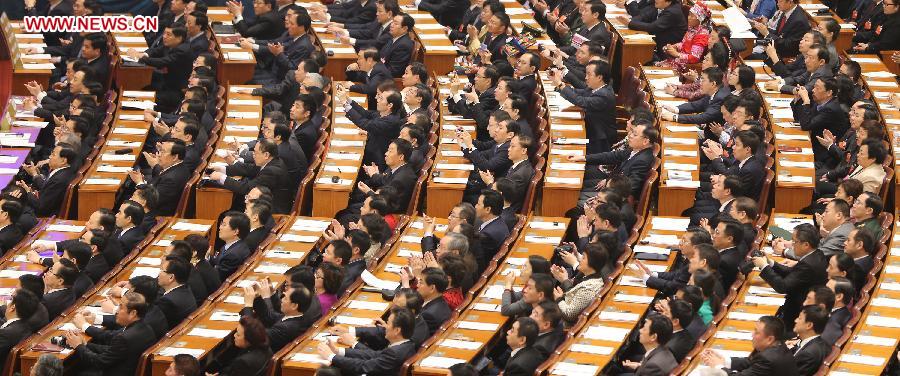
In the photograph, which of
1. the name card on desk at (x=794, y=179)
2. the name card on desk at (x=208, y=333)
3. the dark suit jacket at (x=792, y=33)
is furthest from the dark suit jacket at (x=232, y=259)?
the dark suit jacket at (x=792, y=33)

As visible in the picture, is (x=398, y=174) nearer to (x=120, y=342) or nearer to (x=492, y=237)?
(x=492, y=237)

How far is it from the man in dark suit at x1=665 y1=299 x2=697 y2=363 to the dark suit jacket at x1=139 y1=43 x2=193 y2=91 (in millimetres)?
4971

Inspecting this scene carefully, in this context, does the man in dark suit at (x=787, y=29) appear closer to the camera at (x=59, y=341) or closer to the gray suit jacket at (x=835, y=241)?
the gray suit jacket at (x=835, y=241)

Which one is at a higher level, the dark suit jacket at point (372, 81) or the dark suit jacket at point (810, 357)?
the dark suit jacket at point (810, 357)

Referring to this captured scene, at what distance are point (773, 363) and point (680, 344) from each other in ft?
1.76

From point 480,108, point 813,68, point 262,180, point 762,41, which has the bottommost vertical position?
point 262,180

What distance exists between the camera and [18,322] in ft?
26.9

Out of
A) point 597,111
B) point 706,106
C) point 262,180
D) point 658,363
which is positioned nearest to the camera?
point 658,363

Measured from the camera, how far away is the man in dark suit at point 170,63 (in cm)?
1128

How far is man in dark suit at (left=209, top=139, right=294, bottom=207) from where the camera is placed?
9661 millimetres

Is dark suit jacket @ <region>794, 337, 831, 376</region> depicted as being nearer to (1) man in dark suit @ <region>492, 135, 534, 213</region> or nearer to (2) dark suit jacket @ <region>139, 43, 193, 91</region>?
(1) man in dark suit @ <region>492, 135, 534, 213</region>

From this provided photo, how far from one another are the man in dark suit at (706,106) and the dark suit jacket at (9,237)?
3801 mm

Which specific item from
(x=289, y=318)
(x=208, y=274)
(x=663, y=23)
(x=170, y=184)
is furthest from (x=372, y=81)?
(x=289, y=318)

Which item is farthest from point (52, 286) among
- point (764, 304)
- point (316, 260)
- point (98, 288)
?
point (764, 304)
